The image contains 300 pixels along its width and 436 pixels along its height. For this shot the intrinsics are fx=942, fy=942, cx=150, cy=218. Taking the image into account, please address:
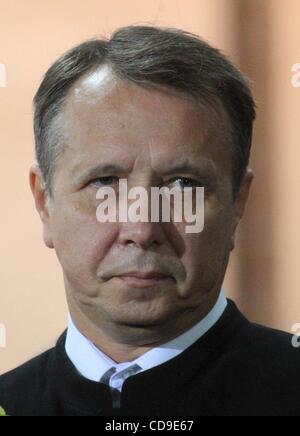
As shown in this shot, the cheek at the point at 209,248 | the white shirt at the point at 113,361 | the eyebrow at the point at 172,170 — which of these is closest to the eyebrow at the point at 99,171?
the eyebrow at the point at 172,170

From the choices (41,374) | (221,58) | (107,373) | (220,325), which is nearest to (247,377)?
(220,325)

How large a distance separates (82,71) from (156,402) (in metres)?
0.42

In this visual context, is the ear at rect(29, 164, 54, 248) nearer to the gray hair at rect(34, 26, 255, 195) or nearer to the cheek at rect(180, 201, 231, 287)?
the gray hair at rect(34, 26, 255, 195)

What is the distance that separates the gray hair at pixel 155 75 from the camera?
1.14 metres

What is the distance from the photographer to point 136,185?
1.12 meters

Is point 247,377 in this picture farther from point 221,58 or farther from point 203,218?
point 221,58

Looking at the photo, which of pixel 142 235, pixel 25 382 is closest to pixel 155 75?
pixel 142 235

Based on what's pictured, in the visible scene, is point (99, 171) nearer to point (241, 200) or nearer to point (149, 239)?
point (149, 239)

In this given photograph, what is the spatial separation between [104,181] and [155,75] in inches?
5.6

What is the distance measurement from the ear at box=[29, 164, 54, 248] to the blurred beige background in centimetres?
3
